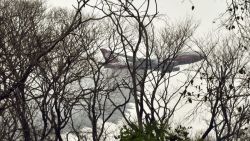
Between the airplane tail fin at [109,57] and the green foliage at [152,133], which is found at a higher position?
the airplane tail fin at [109,57]

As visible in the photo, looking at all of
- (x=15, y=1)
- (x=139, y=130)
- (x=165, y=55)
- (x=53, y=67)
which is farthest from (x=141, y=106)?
(x=165, y=55)

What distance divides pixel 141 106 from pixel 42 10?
1263cm

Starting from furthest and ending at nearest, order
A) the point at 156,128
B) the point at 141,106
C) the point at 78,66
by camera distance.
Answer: the point at 78,66, the point at 156,128, the point at 141,106

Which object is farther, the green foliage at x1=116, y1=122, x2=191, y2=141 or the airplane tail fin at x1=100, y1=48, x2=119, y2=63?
the airplane tail fin at x1=100, y1=48, x2=119, y2=63

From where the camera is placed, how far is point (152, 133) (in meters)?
4.80

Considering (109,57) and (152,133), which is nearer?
(152,133)

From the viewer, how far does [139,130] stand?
15.1ft

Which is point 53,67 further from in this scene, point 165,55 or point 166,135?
point 166,135

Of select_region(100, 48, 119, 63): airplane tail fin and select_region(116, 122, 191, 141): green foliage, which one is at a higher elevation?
select_region(100, 48, 119, 63): airplane tail fin

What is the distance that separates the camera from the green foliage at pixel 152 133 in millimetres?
4652

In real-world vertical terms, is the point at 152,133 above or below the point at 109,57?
below

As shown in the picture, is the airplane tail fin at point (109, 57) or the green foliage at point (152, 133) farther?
the airplane tail fin at point (109, 57)

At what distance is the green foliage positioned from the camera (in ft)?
15.3

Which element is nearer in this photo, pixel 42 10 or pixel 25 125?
pixel 25 125
